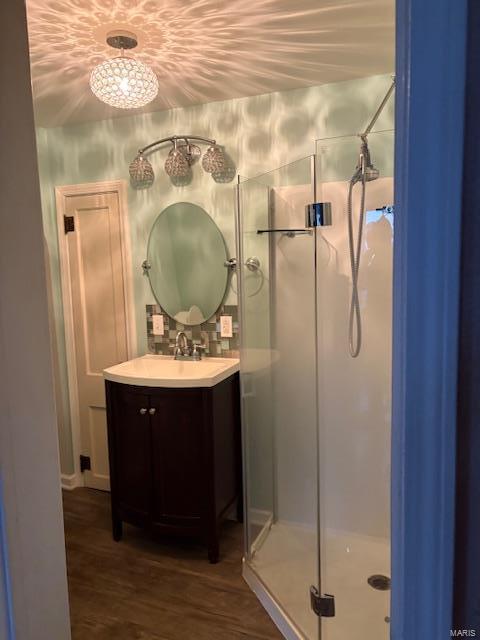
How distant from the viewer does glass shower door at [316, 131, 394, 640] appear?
2.21 meters

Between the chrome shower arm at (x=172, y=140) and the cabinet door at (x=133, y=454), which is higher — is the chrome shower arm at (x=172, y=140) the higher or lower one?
the higher one

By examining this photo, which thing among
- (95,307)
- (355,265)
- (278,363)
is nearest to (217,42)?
(355,265)

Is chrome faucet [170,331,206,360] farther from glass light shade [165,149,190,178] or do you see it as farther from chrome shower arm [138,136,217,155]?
chrome shower arm [138,136,217,155]

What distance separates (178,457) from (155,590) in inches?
23.6

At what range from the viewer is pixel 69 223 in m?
3.04

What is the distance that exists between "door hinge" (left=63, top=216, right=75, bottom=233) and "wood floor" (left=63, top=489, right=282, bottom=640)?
5.99 ft

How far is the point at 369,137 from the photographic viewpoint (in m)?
2.20

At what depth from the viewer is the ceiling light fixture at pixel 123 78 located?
5.83 ft

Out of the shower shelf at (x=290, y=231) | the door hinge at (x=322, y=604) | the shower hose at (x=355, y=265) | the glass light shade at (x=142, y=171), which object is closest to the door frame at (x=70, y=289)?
the glass light shade at (x=142, y=171)

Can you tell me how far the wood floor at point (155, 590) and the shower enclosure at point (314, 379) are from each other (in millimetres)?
160

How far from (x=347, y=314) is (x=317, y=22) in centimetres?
129

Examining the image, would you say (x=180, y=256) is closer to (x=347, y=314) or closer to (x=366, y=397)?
(x=347, y=314)

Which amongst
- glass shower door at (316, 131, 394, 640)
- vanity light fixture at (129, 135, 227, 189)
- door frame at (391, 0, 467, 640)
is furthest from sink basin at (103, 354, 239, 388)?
door frame at (391, 0, 467, 640)

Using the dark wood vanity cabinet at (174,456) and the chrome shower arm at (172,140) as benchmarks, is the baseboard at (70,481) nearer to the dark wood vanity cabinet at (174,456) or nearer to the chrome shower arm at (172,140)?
the dark wood vanity cabinet at (174,456)
